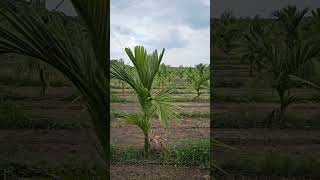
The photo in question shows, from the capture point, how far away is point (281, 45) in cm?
375

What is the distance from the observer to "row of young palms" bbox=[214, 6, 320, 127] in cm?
267

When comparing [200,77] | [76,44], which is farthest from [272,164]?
[200,77]

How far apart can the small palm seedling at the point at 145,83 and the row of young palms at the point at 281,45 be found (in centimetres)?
91

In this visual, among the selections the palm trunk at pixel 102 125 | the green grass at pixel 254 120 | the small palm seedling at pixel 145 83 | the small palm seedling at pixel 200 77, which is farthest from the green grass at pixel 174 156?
the small palm seedling at pixel 200 77

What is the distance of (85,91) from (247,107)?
4.49m

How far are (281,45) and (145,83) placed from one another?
1550 millimetres

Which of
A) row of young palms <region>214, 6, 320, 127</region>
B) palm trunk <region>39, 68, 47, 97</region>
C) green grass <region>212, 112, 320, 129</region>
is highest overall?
row of young palms <region>214, 6, 320, 127</region>

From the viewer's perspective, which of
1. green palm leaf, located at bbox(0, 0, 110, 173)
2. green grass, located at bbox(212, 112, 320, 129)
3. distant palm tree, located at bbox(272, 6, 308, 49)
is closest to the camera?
green palm leaf, located at bbox(0, 0, 110, 173)

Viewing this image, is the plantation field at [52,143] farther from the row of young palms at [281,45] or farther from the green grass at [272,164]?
the row of young palms at [281,45]

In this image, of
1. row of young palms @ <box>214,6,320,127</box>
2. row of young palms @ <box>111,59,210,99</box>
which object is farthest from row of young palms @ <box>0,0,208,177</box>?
row of young palms @ <box>111,59,210,99</box>

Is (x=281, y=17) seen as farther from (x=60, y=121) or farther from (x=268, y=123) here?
(x=60, y=121)

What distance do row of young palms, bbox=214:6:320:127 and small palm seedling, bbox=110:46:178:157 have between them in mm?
909

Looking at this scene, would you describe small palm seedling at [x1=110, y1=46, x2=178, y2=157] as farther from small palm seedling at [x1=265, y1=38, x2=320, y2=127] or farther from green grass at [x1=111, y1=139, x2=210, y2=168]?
small palm seedling at [x1=265, y1=38, x2=320, y2=127]

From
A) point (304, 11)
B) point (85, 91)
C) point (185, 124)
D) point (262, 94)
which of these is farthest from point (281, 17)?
point (85, 91)
